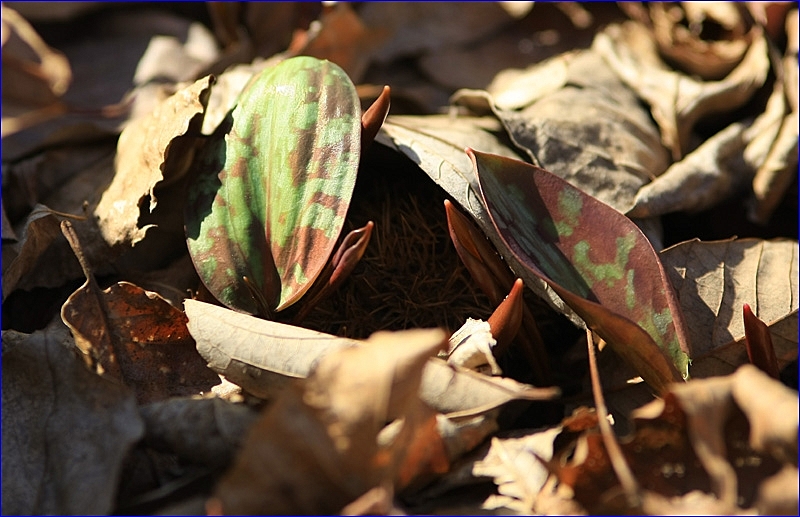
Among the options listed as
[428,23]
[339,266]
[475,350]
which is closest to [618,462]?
[475,350]

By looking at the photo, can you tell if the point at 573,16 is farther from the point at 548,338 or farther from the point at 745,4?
the point at 548,338

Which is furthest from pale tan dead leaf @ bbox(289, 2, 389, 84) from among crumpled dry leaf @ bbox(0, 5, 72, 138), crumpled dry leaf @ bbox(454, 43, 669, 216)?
crumpled dry leaf @ bbox(0, 5, 72, 138)

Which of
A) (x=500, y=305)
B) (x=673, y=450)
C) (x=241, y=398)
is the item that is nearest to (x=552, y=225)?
(x=500, y=305)

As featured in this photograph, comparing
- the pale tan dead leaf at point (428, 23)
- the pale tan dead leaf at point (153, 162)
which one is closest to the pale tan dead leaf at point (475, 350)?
the pale tan dead leaf at point (153, 162)

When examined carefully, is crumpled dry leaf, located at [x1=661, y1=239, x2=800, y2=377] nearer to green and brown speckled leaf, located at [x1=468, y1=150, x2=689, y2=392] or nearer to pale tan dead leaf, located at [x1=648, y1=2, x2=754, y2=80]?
green and brown speckled leaf, located at [x1=468, y1=150, x2=689, y2=392]

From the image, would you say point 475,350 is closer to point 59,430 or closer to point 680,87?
point 59,430

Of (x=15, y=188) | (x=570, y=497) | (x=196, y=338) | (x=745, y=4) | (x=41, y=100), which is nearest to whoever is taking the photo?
(x=570, y=497)

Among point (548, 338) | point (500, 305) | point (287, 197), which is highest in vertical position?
point (287, 197)

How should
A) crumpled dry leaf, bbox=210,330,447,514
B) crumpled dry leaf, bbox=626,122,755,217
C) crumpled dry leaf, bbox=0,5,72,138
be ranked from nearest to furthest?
crumpled dry leaf, bbox=210,330,447,514, crumpled dry leaf, bbox=626,122,755,217, crumpled dry leaf, bbox=0,5,72,138

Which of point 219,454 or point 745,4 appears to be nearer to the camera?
point 219,454
